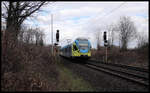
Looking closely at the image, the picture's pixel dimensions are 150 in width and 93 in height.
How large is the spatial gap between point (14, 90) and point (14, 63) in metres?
1.36

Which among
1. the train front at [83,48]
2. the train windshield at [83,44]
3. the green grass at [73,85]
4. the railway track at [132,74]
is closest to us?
the green grass at [73,85]

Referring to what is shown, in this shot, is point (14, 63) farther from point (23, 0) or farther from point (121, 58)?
point (121, 58)

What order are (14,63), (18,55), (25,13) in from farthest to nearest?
1. (25,13)
2. (18,55)
3. (14,63)

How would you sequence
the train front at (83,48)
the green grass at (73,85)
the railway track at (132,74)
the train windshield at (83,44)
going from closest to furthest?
the green grass at (73,85)
the railway track at (132,74)
the train front at (83,48)
the train windshield at (83,44)

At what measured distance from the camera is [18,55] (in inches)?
265

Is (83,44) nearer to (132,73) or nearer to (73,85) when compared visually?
(132,73)

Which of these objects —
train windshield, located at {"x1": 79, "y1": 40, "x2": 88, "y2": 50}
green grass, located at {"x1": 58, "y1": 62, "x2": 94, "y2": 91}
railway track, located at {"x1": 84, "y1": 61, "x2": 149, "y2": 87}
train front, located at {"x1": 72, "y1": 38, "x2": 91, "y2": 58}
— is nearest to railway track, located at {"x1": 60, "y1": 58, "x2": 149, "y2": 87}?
railway track, located at {"x1": 84, "y1": 61, "x2": 149, "y2": 87}

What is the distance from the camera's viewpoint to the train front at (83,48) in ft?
69.6

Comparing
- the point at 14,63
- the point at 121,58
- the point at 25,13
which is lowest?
the point at 121,58

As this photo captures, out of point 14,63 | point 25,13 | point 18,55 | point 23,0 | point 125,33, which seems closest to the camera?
point 14,63

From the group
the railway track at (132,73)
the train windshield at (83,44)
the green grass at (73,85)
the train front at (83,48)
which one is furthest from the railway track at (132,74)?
the train windshield at (83,44)

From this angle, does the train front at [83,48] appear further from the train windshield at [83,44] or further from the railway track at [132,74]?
the railway track at [132,74]

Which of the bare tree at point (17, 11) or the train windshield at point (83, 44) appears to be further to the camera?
the train windshield at point (83, 44)

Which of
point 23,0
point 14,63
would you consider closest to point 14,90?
point 14,63
